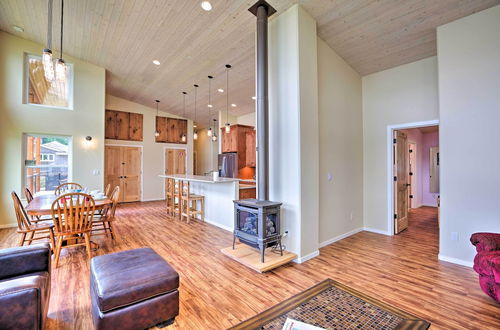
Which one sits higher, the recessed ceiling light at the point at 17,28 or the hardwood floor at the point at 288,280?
the recessed ceiling light at the point at 17,28

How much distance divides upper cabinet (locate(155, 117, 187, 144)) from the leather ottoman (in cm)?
756

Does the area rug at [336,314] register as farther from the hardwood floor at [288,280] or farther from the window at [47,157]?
the window at [47,157]

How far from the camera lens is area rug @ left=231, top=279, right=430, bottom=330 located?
1175 mm

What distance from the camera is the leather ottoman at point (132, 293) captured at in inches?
64.2

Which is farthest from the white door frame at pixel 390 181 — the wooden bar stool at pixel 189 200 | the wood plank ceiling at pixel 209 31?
the wooden bar stool at pixel 189 200

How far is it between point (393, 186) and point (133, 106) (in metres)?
8.60

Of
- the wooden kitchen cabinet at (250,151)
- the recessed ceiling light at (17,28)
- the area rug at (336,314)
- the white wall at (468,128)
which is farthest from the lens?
the wooden kitchen cabinet at (250,151)

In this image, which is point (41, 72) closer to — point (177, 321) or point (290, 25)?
point (290, 25)

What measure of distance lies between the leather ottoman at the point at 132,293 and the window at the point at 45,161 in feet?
16.9

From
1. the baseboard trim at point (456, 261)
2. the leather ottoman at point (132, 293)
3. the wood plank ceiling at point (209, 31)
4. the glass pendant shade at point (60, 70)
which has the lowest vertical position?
the baseboard trim at point (456, 261)

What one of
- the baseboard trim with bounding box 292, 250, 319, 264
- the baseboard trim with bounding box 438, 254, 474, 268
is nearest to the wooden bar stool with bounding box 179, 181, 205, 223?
the baseboard trim with bounding box 292, 250, 319, 264

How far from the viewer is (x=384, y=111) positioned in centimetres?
450

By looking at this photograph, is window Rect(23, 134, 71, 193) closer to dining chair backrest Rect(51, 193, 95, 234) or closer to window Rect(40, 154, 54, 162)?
window Rect(40, 154, 54, 162)

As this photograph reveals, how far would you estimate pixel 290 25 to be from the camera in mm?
3215
